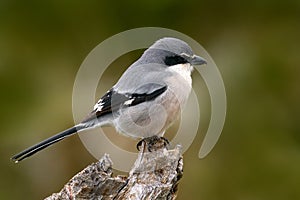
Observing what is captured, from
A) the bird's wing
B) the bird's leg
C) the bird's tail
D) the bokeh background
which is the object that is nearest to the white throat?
the bird's wing

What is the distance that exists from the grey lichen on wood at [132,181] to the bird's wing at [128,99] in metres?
0.59

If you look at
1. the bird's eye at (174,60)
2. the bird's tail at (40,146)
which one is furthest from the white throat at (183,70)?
the bird's tail at (40,146)

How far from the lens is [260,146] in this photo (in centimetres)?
599

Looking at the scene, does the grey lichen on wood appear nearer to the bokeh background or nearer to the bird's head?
the bird's head

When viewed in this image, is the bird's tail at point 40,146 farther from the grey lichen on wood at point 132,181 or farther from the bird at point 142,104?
the grey lichen on wood at point 132,181

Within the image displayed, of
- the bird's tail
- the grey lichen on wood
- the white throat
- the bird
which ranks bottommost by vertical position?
the grey lichen on wood

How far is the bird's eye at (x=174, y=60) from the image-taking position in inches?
163

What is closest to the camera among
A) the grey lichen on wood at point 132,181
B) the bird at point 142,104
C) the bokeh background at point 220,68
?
the grey lichen on wood at point 132,181

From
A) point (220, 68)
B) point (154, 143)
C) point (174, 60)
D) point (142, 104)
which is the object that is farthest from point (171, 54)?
point (220, 68)

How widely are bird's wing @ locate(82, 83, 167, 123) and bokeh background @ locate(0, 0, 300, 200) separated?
171cm

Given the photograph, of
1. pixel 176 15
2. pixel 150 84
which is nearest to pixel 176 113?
pixel 150 84

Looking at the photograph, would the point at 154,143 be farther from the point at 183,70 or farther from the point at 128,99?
the point at 183,70

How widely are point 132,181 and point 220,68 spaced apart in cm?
308

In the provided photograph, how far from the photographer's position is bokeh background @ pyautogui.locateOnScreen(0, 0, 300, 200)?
228 inches
